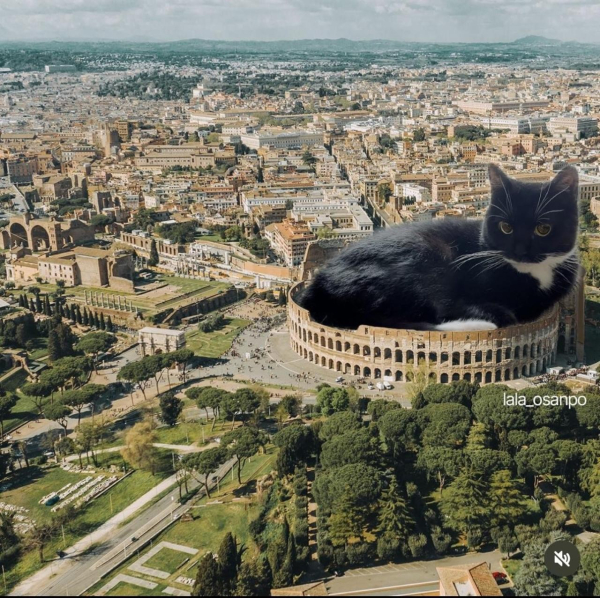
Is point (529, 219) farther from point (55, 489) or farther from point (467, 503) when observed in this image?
point (55, 489)

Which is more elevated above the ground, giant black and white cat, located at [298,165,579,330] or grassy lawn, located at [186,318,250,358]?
giant black and white cat, located at [298,165,579,330]

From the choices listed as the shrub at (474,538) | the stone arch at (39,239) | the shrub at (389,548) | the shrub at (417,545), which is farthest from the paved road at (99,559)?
the stone arch at (39,239)

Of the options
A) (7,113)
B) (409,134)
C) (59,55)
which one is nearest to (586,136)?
(409,134)

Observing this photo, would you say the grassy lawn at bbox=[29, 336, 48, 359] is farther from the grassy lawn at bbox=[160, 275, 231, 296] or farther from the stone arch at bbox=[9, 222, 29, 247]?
the stone arch at bbox=[9, 222, 29, 247]

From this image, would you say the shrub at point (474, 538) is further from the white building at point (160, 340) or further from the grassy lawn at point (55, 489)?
the white building at point (160, 340)

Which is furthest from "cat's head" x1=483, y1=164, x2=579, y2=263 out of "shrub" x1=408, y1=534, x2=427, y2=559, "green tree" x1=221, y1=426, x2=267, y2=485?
"green tree" x1=221, y1=426, x2=267, y2=485

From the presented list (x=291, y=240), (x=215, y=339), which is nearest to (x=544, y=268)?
(x=215, y=339)

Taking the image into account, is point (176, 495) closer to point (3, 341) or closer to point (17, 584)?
point (17, 584)
